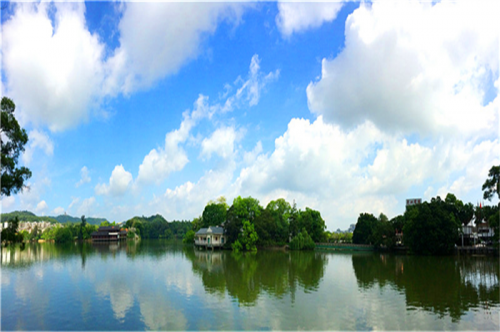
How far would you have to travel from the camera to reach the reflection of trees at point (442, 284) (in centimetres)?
1920

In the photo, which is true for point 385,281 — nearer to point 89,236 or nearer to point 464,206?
point 464,206

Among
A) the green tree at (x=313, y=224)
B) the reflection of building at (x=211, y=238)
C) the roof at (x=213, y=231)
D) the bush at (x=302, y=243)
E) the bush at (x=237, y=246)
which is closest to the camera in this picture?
the bush at (x=237, y=246)

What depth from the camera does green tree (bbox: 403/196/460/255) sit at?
4884cm

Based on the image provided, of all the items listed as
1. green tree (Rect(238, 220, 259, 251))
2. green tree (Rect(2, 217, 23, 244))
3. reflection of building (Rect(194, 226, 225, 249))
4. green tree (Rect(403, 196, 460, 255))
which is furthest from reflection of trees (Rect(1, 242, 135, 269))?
green tree (Rect(403, 196, 460, 255))

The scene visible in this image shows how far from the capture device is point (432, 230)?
49094 millimetres

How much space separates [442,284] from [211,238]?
47168mm

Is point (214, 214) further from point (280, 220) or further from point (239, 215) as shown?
point (280, 220)

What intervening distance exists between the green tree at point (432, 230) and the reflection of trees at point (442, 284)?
1250cm

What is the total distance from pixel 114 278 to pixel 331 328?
20.7 metres

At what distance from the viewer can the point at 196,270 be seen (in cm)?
3447

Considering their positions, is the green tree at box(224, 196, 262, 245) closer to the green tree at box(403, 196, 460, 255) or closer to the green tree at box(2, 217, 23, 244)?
the green tree at box(403, 196, 460, 255)

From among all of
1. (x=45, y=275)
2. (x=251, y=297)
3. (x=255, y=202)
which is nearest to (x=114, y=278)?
(x=45, y=275)

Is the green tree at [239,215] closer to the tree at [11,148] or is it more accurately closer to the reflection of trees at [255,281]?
the reflection of trees at [255,281]

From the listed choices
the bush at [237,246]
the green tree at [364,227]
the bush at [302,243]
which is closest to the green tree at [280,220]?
the bush at [302,243]
